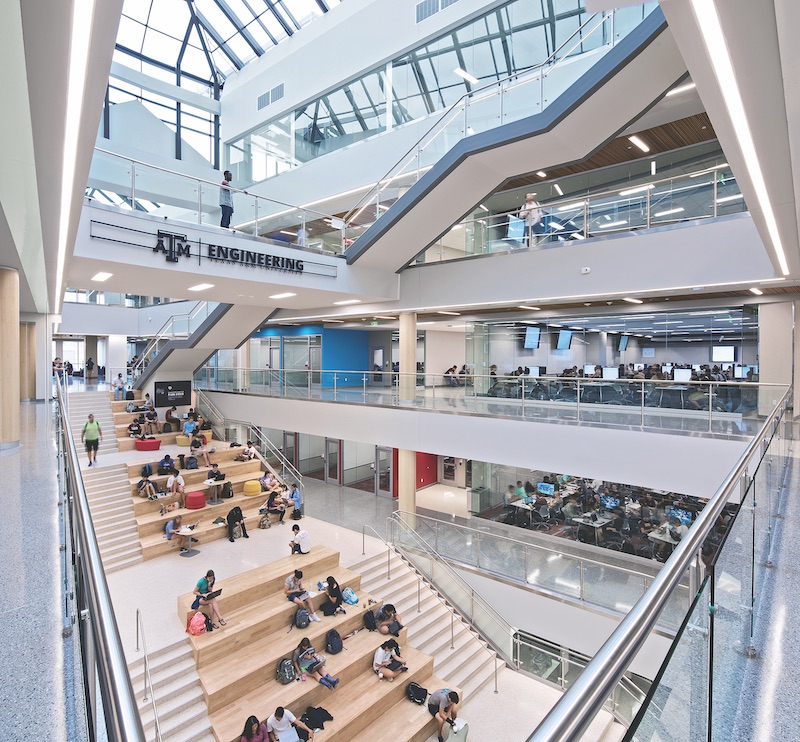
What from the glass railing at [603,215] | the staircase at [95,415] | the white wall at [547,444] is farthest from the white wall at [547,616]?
the staircase at [95,415]

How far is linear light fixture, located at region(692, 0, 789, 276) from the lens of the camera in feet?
8.57

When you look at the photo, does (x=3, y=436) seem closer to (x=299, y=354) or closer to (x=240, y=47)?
(x=299, y=354)

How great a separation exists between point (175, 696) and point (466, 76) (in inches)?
657

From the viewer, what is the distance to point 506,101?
34.2 ft

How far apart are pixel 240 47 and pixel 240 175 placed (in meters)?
5.76

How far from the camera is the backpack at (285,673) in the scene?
26.6ft

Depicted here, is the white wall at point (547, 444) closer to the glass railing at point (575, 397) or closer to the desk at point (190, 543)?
the glass railing at point (575, 397)

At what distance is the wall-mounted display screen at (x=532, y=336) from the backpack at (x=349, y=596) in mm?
9598

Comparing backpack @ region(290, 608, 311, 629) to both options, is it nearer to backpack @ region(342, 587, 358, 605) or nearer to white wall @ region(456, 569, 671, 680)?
backpack @ region(342, 587, 358, 605)

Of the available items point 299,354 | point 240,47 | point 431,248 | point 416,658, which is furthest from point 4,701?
point 240,47

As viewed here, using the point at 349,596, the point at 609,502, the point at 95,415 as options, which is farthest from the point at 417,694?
the point at 95,415

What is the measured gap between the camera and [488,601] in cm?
1174

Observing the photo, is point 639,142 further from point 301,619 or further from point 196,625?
point 196,625

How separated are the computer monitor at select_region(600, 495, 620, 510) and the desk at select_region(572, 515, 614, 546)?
30cm
